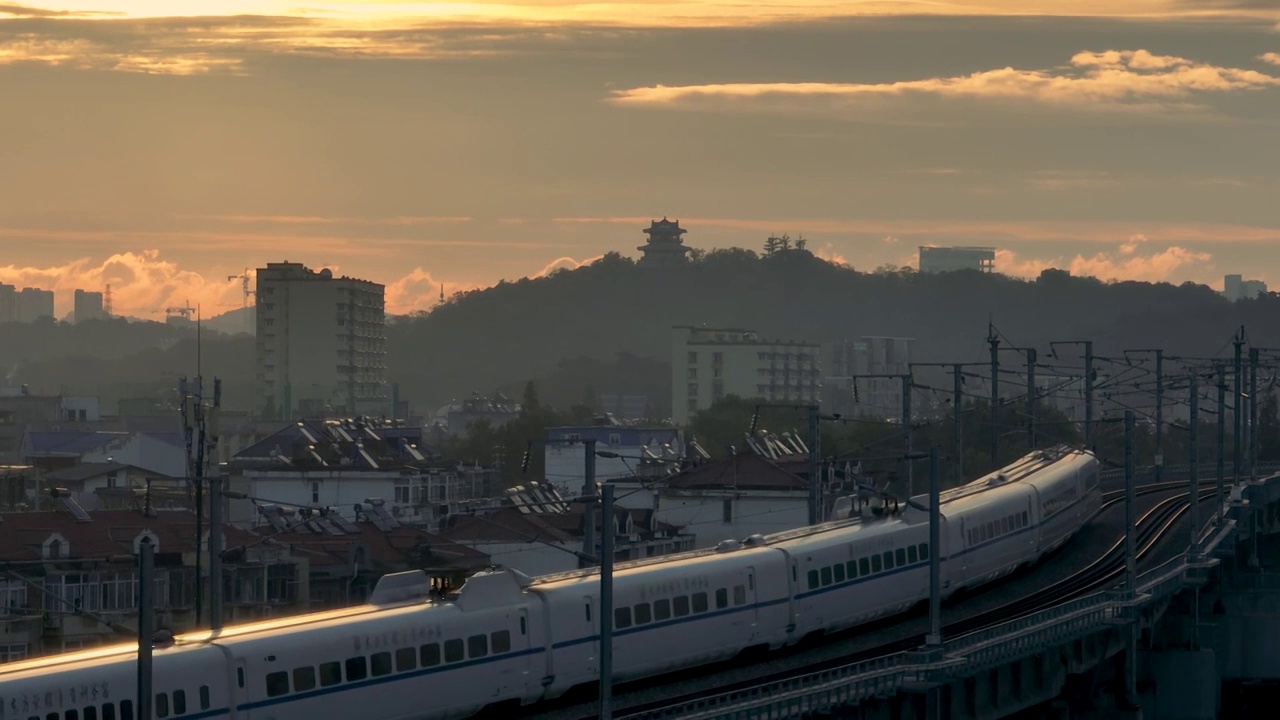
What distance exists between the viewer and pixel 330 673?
38.3 metres

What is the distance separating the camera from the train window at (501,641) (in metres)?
41.6

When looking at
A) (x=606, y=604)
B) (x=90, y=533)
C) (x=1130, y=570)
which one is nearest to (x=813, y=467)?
(x=1130, y=570)

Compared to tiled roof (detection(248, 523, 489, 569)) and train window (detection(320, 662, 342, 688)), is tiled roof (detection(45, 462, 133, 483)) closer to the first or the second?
tiled roof (detection(248, 523, 489, 569))

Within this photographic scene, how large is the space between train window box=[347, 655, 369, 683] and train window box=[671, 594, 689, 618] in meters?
9.24

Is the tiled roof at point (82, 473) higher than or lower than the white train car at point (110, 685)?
lower

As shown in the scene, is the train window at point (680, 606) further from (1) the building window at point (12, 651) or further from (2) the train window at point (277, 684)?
(1) the building window at point (12, 651)

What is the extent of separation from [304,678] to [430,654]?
3.04 m

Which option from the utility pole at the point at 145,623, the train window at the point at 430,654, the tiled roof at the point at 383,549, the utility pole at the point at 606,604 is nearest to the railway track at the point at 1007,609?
the utility pole at the point at 606,604

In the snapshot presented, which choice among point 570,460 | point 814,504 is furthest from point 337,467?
point 814,504

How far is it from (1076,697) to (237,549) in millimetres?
30186

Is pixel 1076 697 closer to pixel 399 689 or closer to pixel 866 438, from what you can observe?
pixel 399 689

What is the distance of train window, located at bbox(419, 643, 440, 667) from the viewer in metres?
40.2

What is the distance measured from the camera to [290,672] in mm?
37594

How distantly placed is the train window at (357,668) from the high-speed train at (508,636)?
Answer: 34mm
